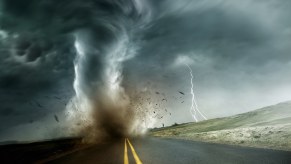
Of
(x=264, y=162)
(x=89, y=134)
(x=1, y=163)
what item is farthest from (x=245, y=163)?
(x=89, y=134)

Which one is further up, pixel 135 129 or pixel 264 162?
pixel 135 129

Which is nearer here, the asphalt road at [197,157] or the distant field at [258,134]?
the asphalt road at [197,157]

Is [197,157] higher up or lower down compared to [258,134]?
lower down

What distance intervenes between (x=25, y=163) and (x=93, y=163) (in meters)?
6.61

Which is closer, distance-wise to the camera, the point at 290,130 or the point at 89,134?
the point at 290,130

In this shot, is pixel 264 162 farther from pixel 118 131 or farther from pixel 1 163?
pixel 118 131

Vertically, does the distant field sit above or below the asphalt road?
above

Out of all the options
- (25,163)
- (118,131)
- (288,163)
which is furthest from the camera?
(118,131)

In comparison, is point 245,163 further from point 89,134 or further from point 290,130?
point 89,134

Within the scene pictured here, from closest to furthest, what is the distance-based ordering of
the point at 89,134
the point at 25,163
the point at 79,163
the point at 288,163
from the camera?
the point at 288,163 → the point at 79,163 → the point at 25,163 → the point at 89,134

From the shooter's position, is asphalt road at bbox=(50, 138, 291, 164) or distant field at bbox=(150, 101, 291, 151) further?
distant field at bbox=(150, 101, 291, 151)

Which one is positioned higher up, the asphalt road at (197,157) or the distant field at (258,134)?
the distant field at (258,134)

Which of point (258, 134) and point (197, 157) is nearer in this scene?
point (197, 157)

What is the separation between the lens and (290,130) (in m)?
21.8
